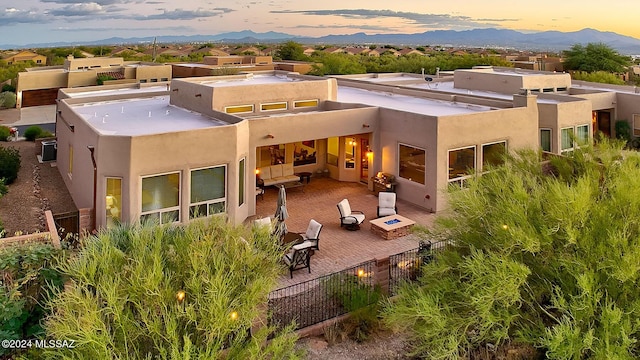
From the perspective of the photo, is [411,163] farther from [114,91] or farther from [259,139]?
[114,91]

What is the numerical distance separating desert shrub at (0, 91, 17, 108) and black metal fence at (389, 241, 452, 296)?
53708 mm

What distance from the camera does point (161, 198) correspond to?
1470 centimetres

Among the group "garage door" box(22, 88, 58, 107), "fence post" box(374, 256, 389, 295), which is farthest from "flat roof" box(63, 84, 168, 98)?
"garage door" box(22, 88, 58, 107)

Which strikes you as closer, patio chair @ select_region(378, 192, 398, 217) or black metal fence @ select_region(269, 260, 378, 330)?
black metal fence @ select_region(269, 260, 378, 330)

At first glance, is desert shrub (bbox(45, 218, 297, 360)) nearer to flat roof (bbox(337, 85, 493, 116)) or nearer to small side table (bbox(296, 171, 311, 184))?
small side table (bbox(296, 171, 311, 184))

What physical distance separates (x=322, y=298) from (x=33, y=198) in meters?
14.3

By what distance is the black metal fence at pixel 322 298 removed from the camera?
36.3 feet

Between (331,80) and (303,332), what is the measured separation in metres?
15.2

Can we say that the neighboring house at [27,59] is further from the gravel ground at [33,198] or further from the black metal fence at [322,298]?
the black metal fence at [322,298]

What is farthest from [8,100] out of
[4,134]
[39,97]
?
[4,134]

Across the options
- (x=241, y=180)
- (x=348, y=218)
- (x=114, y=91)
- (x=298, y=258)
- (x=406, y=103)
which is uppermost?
(x=114, y=91)

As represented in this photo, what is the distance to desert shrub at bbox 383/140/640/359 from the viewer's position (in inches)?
293

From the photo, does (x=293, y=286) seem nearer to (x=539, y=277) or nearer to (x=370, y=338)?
(x=370, y=338)

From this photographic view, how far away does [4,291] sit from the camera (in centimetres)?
904
